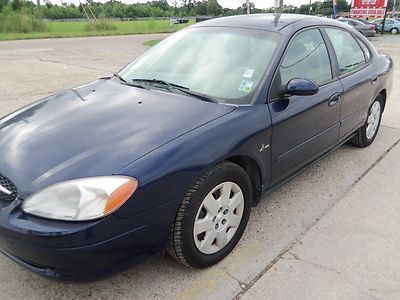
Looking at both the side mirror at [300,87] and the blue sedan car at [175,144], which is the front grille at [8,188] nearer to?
the blue sedan car at [175,144]

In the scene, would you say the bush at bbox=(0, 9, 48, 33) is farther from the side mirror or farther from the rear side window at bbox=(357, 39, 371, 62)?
the side mirror

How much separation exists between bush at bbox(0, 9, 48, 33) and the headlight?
25.3 meters

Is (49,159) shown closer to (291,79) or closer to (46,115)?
(46,115)

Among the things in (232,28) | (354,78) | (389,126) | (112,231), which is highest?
(232,28)

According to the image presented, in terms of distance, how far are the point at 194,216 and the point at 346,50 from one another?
8.47ft

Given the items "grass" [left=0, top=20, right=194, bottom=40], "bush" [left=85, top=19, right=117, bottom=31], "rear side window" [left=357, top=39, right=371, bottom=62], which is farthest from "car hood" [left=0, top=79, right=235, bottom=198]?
"bush" [left=85, top=19, right=117, bottom=31]

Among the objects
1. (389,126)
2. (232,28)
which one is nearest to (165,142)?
(232,28)

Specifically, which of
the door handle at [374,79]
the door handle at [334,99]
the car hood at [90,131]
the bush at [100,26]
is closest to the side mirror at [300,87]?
the car hood at [90,131]

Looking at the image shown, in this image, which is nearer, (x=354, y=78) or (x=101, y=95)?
(x=101, y=95)

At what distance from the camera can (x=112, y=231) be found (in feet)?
6.08

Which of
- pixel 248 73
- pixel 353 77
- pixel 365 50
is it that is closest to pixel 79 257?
pixel 248 73

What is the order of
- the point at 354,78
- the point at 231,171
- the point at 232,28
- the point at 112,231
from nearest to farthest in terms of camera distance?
1. the point at 112,231
2. the point at 231,171
3. the point at 232,28
4. the point at 354,78

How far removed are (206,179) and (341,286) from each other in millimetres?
1056

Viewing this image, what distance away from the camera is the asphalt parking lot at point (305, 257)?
2238mm
